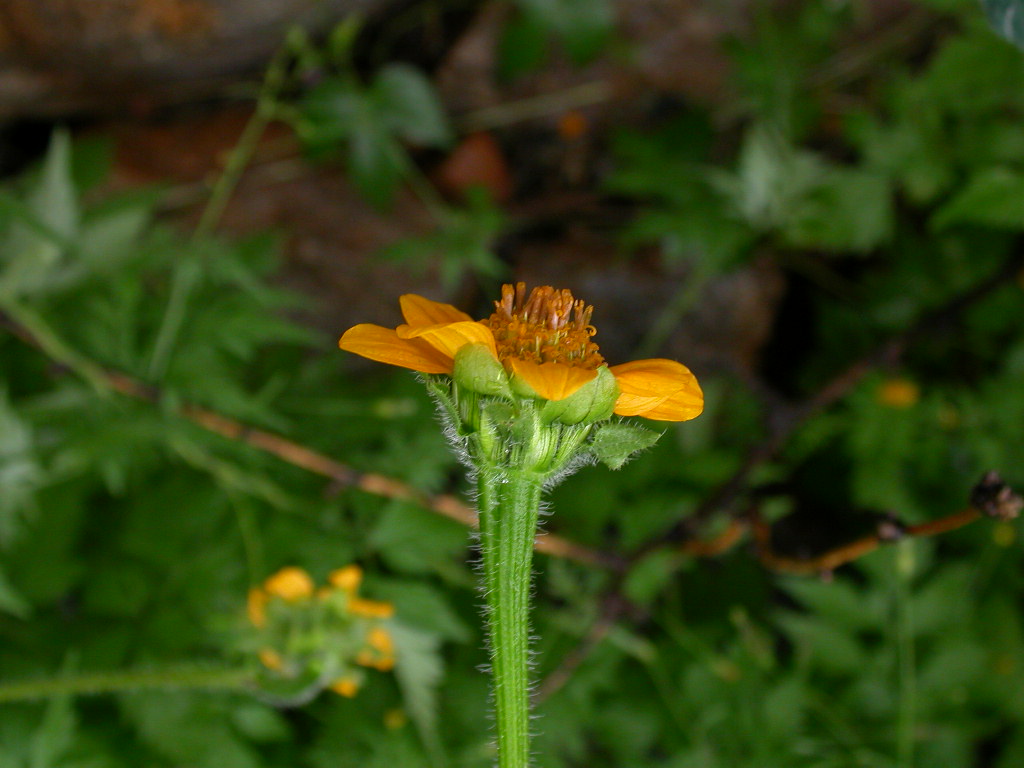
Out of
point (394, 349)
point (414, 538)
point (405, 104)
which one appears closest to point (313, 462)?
point (414, 538)

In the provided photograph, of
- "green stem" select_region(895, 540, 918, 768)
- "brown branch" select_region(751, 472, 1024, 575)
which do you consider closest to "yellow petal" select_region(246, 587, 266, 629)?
"brown branch" select_region(751, 472, 1024, 575)

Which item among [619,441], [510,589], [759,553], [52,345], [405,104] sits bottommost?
[510,589]

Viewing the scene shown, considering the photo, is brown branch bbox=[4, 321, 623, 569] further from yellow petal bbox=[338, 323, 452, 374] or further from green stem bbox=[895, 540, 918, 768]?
yellow petal bbox=[338, 323, 452, 374]

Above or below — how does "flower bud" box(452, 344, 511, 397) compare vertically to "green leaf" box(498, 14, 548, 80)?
below

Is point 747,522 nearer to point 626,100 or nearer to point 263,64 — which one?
point 626,100

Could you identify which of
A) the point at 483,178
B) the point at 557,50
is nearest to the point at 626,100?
the point at 557,50

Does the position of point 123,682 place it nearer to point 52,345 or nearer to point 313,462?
point 313,462

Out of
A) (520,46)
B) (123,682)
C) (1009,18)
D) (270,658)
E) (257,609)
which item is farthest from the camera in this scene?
(520,46)
